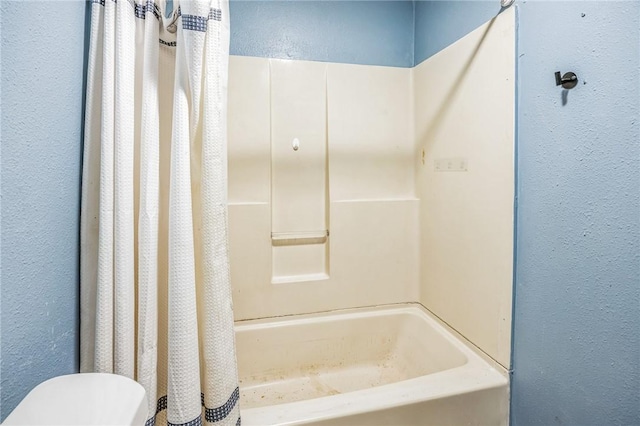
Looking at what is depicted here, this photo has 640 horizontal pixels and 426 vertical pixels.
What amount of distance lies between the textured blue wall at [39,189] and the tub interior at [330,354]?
82 centimetres

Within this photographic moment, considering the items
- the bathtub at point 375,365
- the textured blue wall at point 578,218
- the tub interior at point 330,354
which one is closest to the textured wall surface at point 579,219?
the textured blue wall at point 578,218

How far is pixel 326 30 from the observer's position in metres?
1.60

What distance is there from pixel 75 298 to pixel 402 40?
1.82 meters

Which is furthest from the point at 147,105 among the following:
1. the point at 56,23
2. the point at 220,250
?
the point at 220,250

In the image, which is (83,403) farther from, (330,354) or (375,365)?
(375,365)

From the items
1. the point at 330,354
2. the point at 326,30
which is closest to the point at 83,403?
the point at 330,354

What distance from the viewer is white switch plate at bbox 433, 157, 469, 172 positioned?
1.30m

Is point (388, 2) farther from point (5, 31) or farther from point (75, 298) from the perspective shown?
point (75, 298)

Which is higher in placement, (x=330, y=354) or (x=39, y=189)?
(x=39, y=189)

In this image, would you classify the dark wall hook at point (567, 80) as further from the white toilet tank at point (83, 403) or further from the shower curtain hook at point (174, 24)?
the white toilet tank at point (83, 403)

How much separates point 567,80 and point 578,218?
0.38m

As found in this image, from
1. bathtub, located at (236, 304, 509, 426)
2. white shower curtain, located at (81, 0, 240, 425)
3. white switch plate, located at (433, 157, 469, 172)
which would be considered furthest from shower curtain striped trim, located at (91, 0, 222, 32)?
bathtub, located at (236, 304, 509, 426)

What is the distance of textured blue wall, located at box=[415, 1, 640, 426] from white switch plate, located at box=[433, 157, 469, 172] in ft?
0.91

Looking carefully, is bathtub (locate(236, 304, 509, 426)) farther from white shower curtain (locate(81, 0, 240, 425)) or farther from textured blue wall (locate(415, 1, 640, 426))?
white shower curtain (locate(81, 0, 240, 425))
